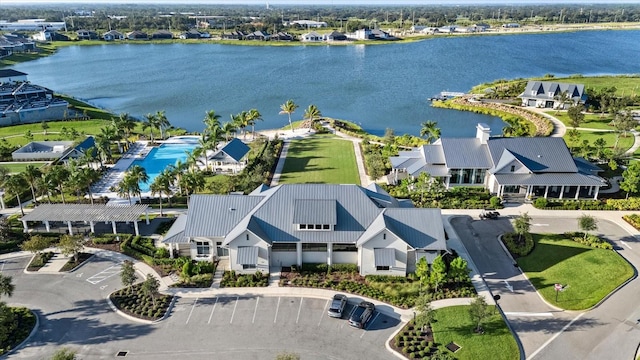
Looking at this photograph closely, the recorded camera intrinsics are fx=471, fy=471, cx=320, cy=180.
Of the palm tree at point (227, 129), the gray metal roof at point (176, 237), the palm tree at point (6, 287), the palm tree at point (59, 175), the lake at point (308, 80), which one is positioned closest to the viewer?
the palm tree at point (6, 287)

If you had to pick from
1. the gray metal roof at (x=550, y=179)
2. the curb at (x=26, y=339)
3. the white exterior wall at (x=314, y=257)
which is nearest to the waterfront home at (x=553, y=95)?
the gray metal roof at (x=550, y=179)

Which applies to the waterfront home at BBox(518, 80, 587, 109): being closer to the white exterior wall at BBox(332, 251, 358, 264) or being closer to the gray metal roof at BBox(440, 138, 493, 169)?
the gray metal roof at BBox(440, 138, 493, 169)

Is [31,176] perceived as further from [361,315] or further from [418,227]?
[418,227]

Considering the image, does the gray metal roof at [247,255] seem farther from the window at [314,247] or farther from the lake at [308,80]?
the lake at [308,80]

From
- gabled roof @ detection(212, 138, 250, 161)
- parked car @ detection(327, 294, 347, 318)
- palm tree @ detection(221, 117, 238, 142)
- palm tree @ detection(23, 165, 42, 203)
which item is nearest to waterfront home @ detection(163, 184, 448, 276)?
parked car @ detection(327, 294, 347, 318)

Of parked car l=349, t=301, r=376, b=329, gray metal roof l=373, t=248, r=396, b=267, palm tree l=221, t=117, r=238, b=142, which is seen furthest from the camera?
palm tree l=221, t=117, r=238, b=142

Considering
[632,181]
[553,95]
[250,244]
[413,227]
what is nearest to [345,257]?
[413,227]
